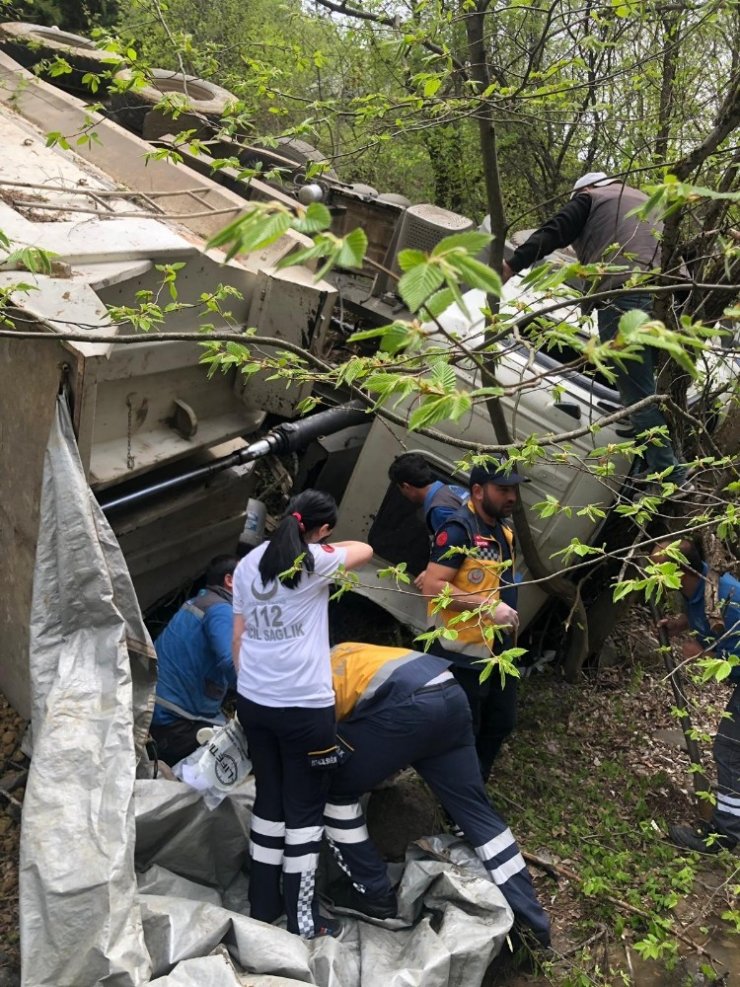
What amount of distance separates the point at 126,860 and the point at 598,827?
2230 mm

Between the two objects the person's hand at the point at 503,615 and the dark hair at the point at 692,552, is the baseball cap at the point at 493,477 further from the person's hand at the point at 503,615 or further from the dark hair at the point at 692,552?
the dark hair at the point at 692,552

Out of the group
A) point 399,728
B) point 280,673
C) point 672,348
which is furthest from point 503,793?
point 672,348

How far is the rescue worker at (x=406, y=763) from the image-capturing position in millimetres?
3086

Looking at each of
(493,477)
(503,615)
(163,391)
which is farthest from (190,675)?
(493,477)

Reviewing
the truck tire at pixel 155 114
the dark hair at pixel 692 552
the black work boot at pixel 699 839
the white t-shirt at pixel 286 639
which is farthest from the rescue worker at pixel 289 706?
the truck tire at pixel 155 114

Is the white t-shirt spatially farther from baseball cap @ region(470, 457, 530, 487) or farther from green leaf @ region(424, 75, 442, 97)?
green leaf @ region(424, 75, 442, 97)

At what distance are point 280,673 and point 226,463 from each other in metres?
1.33

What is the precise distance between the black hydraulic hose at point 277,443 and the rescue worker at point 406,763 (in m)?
1.18

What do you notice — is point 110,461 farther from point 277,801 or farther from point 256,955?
point 256,955

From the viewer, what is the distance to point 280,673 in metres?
3.03

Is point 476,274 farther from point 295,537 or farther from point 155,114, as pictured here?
point 155,114

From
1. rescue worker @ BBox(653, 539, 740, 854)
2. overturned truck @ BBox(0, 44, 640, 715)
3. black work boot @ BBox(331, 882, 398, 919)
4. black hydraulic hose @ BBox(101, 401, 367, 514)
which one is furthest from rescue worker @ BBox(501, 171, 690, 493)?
black work boot @ BBox(331, 882, 398, 919)

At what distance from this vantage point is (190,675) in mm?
3604

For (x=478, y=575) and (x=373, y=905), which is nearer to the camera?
(x=373, y=905)
